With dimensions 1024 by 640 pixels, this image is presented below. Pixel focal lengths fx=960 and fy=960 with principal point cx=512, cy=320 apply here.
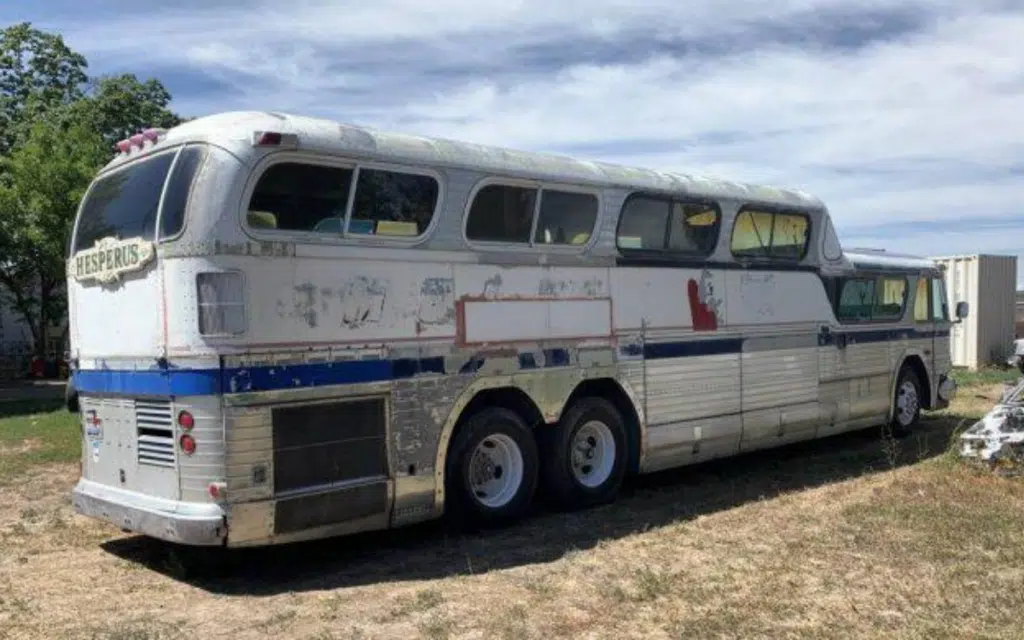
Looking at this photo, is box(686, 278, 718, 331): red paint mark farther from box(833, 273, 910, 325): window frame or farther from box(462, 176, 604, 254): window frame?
box(833, 273, 910, 325): window frame

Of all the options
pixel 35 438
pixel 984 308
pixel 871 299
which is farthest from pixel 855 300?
pixel 984 308

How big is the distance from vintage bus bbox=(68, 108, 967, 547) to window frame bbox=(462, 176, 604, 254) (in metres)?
0.02

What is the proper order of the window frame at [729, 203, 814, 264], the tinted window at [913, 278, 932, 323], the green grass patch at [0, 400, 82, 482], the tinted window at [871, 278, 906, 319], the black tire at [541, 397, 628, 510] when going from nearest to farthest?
the black tire at [541, 397, 628, 510] → the window frame at [729, 203, 814, 264] → the green grass patch at [0, 400, 82, 482] → the tinted window at [871, 278, 906, 319] → the tinted window at [913, 278, 932, 323]

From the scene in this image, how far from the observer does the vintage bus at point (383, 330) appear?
607 cm

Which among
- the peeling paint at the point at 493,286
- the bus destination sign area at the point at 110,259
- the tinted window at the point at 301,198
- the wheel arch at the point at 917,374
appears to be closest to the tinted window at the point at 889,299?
the wheel arch at the point at 917,374

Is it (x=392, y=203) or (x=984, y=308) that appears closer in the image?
(x=392, y=203)

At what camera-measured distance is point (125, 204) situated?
683 cm

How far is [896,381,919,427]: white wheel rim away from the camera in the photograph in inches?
481

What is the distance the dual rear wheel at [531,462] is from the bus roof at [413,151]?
1925mm

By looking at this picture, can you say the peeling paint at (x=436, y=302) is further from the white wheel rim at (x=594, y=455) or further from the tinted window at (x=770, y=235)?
the tinted window at (x=770, y=235)

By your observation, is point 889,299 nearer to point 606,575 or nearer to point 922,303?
point 922,303

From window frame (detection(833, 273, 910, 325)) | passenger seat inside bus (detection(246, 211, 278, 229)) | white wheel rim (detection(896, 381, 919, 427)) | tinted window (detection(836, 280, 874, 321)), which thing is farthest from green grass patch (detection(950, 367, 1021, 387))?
passenger seat inside bus (detection(246, 211, 278, 229))

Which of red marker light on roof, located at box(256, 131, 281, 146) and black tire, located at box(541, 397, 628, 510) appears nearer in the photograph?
red marker light on roof, located at box(256, 131, 281, 146)

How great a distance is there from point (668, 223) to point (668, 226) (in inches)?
1.1
